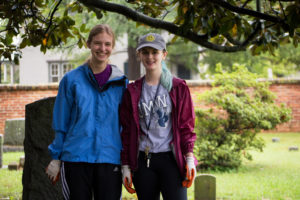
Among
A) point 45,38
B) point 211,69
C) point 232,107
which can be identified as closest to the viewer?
point 45,38

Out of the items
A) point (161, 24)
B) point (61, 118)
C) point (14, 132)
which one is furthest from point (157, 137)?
point (14, 132)

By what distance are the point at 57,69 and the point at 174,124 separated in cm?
2530

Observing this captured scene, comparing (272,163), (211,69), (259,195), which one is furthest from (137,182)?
(211,69)

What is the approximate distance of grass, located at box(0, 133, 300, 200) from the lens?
6.59 metres

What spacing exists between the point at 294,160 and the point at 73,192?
893 centimetres

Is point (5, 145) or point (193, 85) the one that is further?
point (193, 85)

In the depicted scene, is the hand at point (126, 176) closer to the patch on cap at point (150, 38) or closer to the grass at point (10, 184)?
the patch on cap at point (150, 38)

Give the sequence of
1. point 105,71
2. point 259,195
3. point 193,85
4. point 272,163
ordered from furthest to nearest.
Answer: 1. point 193,85
2. point 272,163
3. point 259,195
4. point 105,71

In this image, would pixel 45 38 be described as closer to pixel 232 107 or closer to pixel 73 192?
pixel 73 192

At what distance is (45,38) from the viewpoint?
5238 mm

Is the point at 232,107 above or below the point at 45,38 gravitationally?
below

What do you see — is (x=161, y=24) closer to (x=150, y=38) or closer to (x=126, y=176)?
(x=150, y=38)

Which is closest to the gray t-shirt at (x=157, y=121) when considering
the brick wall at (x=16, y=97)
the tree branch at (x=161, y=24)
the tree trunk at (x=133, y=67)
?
the tree branch at (x=161, y=24)

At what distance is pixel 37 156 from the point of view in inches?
184
